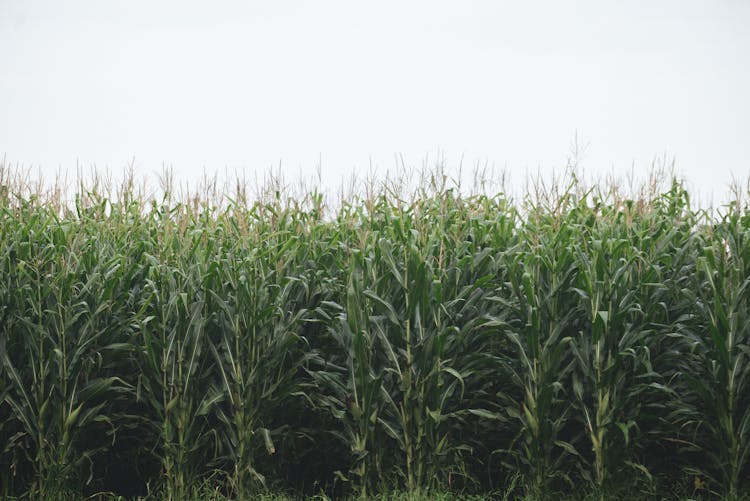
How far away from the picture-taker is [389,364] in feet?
22.8

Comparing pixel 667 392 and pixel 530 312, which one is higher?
pixel 530 312

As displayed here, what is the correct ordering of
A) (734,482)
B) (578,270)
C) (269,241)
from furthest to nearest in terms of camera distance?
(269,241)
(578,270)
(734,482)

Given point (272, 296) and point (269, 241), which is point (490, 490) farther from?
point (269, 241)

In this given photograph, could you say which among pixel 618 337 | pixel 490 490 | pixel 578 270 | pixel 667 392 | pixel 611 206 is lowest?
pixel 490 490

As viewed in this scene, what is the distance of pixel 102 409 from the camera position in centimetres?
742

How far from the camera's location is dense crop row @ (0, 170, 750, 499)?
6.78 m

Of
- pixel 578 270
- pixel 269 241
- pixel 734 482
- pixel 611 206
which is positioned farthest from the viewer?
pixel 611 206

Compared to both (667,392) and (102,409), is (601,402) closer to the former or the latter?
(667,392)

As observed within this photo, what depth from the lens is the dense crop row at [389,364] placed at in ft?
22.2

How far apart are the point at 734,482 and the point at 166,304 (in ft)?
18.6

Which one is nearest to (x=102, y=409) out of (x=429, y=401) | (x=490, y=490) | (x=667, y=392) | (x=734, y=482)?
(x=429, y=401)

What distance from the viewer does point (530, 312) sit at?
6895mm

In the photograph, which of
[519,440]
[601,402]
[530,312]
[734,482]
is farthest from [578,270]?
[734,482]

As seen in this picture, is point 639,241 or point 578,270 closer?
point 578,270
